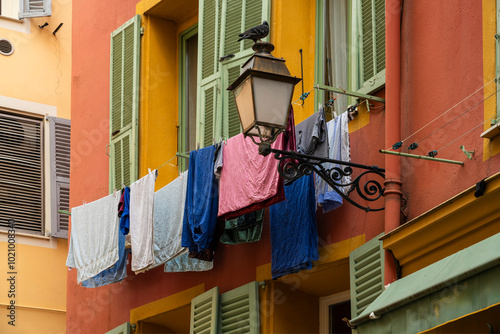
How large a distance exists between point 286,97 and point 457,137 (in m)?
1.14

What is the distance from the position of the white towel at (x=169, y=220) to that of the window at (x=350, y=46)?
156 cm


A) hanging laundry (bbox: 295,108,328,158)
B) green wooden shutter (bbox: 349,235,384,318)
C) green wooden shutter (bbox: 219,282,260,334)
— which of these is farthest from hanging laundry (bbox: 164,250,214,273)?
green wooden shutter (bbox: 349,235,384,318)

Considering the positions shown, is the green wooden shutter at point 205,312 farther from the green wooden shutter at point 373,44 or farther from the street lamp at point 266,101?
the street lamp at point 266,101

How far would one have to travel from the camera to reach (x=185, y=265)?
33.8 feet

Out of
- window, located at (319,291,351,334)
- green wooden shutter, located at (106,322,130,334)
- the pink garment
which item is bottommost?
window, located at (319,291,351,334)

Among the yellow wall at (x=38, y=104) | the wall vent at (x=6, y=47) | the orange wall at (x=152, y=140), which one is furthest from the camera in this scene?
the wall vent at (x=6, y=47)

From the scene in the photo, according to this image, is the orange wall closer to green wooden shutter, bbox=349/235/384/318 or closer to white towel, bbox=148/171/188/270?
green wooden shutter, bbox=349/235/384/318

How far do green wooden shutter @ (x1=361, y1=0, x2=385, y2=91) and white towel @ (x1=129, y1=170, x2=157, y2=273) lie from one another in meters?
2.62

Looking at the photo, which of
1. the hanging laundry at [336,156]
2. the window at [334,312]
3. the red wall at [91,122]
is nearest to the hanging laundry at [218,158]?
the hanging laundry at [336,156]

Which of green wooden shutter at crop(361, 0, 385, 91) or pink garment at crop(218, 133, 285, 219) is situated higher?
green wooden shutter at crop(361, 0, 385, 91)

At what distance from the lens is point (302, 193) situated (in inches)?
348

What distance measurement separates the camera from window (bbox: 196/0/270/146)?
1020 centimetres

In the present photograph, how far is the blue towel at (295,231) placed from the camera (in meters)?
8.66

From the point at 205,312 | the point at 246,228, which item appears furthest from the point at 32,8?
the point at 246,228
